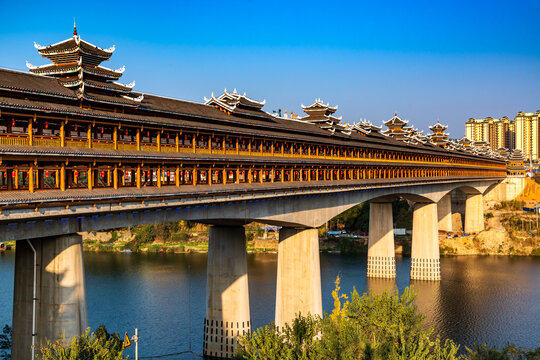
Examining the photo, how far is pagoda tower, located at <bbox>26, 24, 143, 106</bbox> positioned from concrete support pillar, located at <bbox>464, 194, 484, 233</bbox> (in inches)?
3899

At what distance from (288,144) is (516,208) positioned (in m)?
96.7

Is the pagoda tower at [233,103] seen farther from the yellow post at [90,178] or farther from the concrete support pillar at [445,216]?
the concrete support pillar at [445,216]

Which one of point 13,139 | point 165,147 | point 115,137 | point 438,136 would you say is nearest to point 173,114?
point 165,147

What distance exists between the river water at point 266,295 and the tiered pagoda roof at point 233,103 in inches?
746

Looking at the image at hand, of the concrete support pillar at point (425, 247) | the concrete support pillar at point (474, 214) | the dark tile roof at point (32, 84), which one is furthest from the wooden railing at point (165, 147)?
the concrete support pillar at point (474, 214)

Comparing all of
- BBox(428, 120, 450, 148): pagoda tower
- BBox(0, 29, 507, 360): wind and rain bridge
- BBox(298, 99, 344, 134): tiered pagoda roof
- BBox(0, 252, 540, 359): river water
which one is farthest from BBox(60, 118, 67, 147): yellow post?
BBox(428, 120, 450, 148): pagoda tower

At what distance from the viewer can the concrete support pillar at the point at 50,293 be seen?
26.1 m

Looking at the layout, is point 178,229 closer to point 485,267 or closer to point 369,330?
point 485,267

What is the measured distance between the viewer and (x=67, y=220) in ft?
87.4

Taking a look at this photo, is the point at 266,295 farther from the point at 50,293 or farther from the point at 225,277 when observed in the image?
the point at 50,293

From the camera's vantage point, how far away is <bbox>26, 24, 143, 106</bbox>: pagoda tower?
95.3ft

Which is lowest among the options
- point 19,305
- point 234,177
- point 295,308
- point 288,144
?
point 295,308

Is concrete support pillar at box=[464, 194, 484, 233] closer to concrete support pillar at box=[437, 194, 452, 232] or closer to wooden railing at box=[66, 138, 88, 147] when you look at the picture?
concrete support pillar at box=[437, 194, 452, 232]

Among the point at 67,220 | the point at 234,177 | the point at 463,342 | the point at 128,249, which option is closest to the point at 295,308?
the point at 234,177
